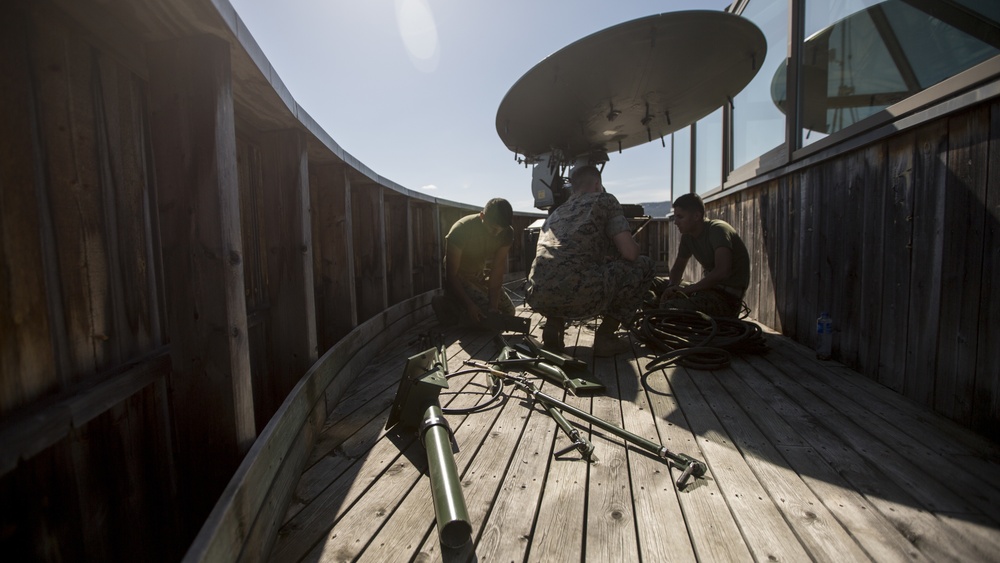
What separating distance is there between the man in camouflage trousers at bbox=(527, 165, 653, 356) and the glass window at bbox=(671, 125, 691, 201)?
13.7ft

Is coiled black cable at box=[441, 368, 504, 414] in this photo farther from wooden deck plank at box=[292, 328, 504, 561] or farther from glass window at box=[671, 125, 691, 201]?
glass window at box=[671, 125, 691, 201]

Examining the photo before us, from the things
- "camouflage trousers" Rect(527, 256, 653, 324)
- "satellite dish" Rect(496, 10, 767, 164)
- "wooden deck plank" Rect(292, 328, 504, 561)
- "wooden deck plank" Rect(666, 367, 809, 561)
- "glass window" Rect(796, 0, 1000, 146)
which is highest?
"satellite dish" Rect(496, 10, 767, 164)

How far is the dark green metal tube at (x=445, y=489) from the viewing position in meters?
1.12

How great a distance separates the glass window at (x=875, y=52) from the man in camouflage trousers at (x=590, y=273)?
155 centimetres

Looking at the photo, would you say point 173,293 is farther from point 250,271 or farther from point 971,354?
point 971,354

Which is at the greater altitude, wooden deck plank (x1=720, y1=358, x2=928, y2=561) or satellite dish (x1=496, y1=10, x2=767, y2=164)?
satellite dish (x1=496, y1=10, x2=767, y2=164)

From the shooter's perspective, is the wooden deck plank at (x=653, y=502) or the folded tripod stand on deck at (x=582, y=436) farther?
the folded tripod stand on deck at (x=582, y=436)

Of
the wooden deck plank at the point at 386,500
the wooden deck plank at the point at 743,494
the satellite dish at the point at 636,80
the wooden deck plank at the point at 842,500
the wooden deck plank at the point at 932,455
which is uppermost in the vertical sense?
the satellite dish at the point at 636,80

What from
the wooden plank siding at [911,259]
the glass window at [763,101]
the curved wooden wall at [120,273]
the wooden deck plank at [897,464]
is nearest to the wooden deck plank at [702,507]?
the wooden deck plank at [897,464]

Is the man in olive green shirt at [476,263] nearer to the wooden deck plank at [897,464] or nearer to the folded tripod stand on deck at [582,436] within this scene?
the folded tripod stand on deck at [582,436]

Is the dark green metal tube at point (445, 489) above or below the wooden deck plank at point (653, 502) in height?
above

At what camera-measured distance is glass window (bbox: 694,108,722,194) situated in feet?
17.2

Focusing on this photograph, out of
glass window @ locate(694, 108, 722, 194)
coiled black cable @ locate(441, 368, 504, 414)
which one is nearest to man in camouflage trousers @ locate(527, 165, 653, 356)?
coiled black cable @ locate(441, 368, 504, 414)

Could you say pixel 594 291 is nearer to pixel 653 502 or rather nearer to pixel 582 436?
pixel 582 436
